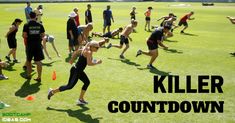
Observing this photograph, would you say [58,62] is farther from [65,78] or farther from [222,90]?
[222,90]

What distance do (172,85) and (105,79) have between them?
2.52m

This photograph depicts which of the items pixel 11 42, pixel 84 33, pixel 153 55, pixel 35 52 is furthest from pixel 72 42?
pixel 35 52

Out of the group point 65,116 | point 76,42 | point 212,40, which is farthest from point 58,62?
point 212,40

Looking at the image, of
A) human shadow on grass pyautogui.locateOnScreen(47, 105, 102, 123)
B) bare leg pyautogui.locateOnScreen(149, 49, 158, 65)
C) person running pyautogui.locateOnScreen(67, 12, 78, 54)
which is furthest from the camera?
person running pyautogui.locateOnScreen(67, 12, 78, 54)

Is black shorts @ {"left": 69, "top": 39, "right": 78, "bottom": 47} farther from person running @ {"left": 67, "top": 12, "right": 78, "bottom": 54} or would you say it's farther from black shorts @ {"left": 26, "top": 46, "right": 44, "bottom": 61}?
black shorts @ {"left": 26, "top": 46, "right": 44, "bottom": 61}

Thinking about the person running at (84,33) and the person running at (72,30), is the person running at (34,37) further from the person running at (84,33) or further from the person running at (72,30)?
the person running at (72,30)

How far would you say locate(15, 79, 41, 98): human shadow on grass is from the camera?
10.6m

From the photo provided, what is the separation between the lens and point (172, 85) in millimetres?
11820

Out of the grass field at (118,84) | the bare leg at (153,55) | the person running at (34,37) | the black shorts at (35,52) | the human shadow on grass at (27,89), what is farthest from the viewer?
the bare leg at (153,55)

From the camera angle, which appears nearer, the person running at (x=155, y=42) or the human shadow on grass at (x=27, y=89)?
the human shadow on grass at (x=27, y=89)

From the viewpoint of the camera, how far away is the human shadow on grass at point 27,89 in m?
10.6

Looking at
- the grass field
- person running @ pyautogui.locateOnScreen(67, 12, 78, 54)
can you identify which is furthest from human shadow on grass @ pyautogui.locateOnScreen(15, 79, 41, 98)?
person running @ pyautogui.locateOnScreen(67, 12, 78, 54)

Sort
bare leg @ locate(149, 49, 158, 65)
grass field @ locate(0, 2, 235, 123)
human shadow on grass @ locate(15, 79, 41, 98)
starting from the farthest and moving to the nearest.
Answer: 1. bare leg @ locate(149, 49, 158, 65)
2. human shadow on grass @ locate(15, 79, 41, 98)
3. grass field @ locate(0, 2, 235, 123)

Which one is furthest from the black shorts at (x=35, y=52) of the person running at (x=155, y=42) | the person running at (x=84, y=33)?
the person running at (x=155, y=42)
